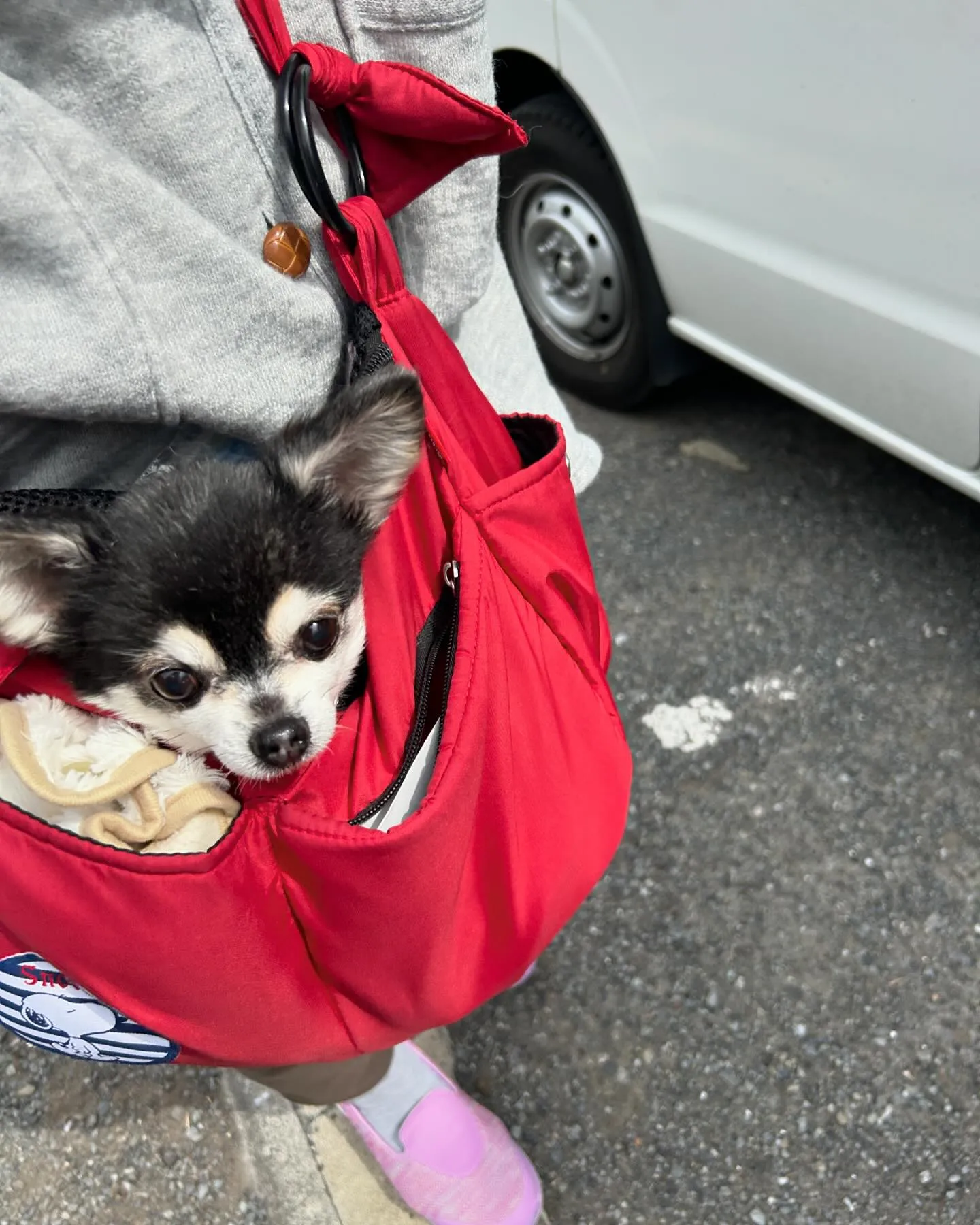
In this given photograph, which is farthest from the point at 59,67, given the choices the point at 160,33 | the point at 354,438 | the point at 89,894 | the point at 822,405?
the point at 822,405

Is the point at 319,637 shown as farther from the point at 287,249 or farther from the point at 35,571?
the point at 287,249

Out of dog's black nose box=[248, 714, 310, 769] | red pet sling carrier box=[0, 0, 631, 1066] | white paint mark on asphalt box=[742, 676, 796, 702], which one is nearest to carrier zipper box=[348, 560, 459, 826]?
red pet sling carrier box=[0, 0, 631, 1066]

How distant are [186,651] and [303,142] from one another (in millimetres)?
585

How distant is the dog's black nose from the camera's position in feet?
3.55

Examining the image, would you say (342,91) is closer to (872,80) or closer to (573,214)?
(872,80)

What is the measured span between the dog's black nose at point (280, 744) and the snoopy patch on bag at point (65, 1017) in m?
0.34

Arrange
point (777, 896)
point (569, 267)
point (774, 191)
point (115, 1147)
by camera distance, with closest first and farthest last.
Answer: point (115, 1147)
point (777, 896)
point (774, 191)
point (569, 267)

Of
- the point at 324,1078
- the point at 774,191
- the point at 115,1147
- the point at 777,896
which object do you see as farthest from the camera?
the point at 774,191

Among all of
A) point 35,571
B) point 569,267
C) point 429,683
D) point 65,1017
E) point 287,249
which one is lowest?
point 569,267

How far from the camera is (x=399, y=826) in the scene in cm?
92

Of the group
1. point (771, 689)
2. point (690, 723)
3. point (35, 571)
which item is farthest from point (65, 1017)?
point (771, 689)

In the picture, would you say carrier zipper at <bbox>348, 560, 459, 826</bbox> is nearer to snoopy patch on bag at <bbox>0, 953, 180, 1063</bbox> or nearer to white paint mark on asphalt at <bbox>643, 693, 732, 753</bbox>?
snoopy patch on bag at <bbox>0, 953, 180, 1063</bbox>

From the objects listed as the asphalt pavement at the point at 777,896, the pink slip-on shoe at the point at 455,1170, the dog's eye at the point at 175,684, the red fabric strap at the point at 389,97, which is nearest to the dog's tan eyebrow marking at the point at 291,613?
the dog's eye at the point at 175,684

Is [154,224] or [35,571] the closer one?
[154,224]
